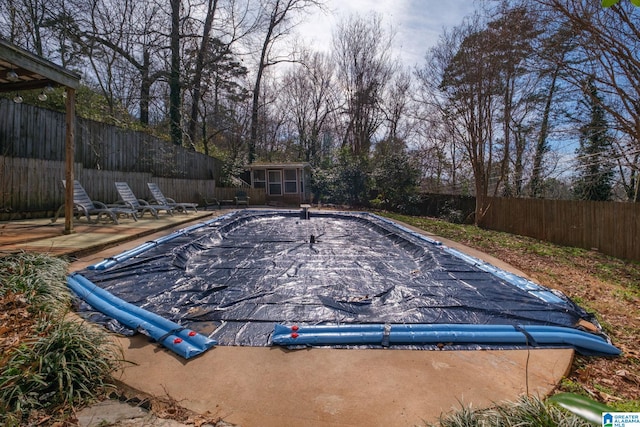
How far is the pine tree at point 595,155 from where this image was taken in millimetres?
6594

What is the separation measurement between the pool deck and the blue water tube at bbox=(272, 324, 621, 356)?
0.30ft

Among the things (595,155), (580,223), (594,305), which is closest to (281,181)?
(580,223)

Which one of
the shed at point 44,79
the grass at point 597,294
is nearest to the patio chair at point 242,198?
the shed at point 44,79

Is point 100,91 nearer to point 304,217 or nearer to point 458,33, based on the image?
point 304,217

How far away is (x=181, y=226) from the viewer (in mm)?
7340

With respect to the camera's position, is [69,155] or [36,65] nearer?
[36,65]

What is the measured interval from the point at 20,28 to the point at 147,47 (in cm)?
364

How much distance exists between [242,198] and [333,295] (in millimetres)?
12852

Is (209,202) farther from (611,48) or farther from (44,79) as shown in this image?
(611,48)

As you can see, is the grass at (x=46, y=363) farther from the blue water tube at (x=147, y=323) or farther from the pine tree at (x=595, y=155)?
the pine tree at (x=595, y=155)

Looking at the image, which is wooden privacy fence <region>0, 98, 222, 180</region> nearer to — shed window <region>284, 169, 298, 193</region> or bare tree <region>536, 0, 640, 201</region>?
shed window <region>284, 169, 298, 193</region>

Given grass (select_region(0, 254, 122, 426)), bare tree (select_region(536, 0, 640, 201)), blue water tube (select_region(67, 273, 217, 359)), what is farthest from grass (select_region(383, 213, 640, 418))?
grass (select_region(0, 254, 122, 426))

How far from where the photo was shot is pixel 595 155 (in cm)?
581

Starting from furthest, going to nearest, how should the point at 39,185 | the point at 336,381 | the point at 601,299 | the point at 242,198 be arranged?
the point at 242,198
the point at 39,185
the point at 601,299
the point at 336,381
